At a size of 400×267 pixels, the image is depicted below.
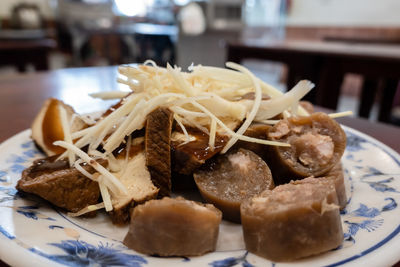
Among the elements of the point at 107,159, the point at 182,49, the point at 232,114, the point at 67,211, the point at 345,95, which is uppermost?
the point at 232,114

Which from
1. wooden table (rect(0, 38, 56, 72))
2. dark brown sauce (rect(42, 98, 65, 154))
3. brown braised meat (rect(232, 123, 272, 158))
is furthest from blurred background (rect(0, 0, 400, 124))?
dark brown sauce (rect(42, 98, 65, 154))

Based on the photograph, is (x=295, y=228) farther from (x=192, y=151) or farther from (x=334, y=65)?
(x=334, y=65)

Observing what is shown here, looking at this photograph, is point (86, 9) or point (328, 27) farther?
point (86, 9)

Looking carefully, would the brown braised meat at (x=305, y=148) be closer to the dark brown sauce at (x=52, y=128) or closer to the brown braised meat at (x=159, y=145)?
the brown braised meat at (x=159, y=145)

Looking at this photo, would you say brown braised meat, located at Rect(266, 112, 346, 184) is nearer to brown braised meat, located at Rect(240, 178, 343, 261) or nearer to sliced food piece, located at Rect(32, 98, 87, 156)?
brown braised meat, located at Rect(240, 178, 343, 261)

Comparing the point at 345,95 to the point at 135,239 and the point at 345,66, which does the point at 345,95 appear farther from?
the point at 135,239

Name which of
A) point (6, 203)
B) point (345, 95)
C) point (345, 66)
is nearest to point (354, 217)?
point (6, 203)
